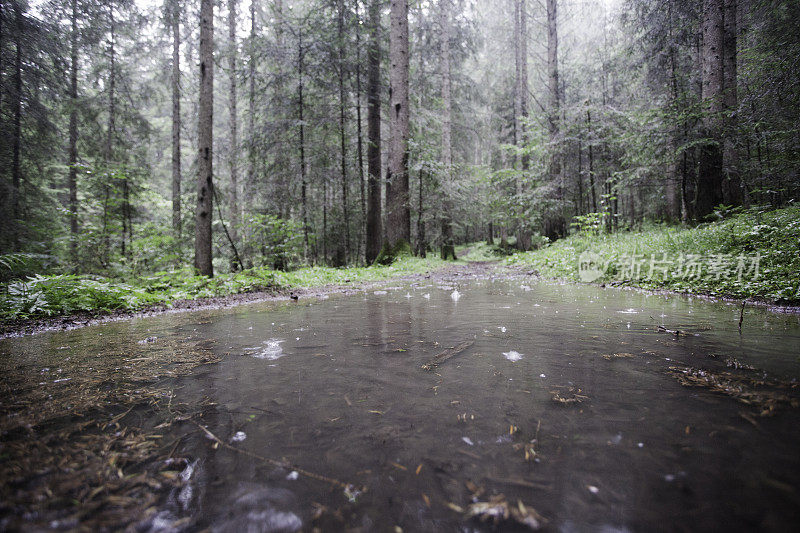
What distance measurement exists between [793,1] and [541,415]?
9397 millimetres

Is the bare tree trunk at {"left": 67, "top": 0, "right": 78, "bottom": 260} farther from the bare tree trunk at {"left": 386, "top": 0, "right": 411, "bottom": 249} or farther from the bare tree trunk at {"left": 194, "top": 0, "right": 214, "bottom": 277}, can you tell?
the bare tree trunk at {"left": 386, "top": 0, "right": 411, "bottom": 249}

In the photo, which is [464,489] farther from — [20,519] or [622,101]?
[622,101]

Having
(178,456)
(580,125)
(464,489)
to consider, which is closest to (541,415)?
(464,489)

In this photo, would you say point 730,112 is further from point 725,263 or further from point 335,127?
point 335,127

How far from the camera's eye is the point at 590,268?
6602 millimetres

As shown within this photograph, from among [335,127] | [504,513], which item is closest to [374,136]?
[335,127]

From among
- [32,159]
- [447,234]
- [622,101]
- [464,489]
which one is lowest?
[464,489]

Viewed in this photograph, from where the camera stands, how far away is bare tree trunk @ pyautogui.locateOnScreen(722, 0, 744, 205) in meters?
7.17

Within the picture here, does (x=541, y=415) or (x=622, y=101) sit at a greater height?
(x=622, y=101)

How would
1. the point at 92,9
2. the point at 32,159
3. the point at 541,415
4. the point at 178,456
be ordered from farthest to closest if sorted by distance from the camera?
the point at 92,9
the point at 32,159
the point at 541,415
the point at 178,456

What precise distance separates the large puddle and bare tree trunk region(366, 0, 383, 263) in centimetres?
996

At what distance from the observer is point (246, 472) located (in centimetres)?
86

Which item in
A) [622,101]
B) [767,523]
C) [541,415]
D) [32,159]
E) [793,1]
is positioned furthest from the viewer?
[622,101]

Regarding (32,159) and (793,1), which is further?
(32,159)
